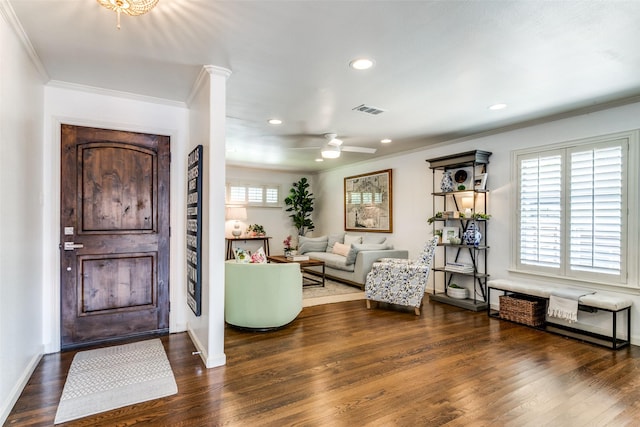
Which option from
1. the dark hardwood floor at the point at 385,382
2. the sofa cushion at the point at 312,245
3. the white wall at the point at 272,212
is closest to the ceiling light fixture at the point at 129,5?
the dark hardwood floor at the point at 385,382

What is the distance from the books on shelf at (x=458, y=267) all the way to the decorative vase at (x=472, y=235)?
36 centimetres

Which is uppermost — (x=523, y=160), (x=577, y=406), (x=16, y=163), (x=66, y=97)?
(x=66, y=97)

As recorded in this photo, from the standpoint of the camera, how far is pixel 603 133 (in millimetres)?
3764

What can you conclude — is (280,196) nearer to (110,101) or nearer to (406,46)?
(110,101)

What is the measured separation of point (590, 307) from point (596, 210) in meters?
1.06

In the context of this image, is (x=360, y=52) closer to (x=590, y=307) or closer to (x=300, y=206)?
(x=590, y=307)

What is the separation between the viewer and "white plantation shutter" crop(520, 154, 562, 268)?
4168 mm

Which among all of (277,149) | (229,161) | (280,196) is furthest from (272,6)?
(280,196)

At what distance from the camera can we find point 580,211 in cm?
393

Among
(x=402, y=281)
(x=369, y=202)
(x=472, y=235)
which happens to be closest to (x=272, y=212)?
(x=369, y=202)

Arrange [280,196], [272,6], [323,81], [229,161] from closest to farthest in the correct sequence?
1. [272,6]
2. [323,81]
3. [229,161]
4. [280,196]

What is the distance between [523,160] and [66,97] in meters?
5.27

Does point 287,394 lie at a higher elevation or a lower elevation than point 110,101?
lower

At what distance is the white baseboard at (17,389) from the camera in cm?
212
